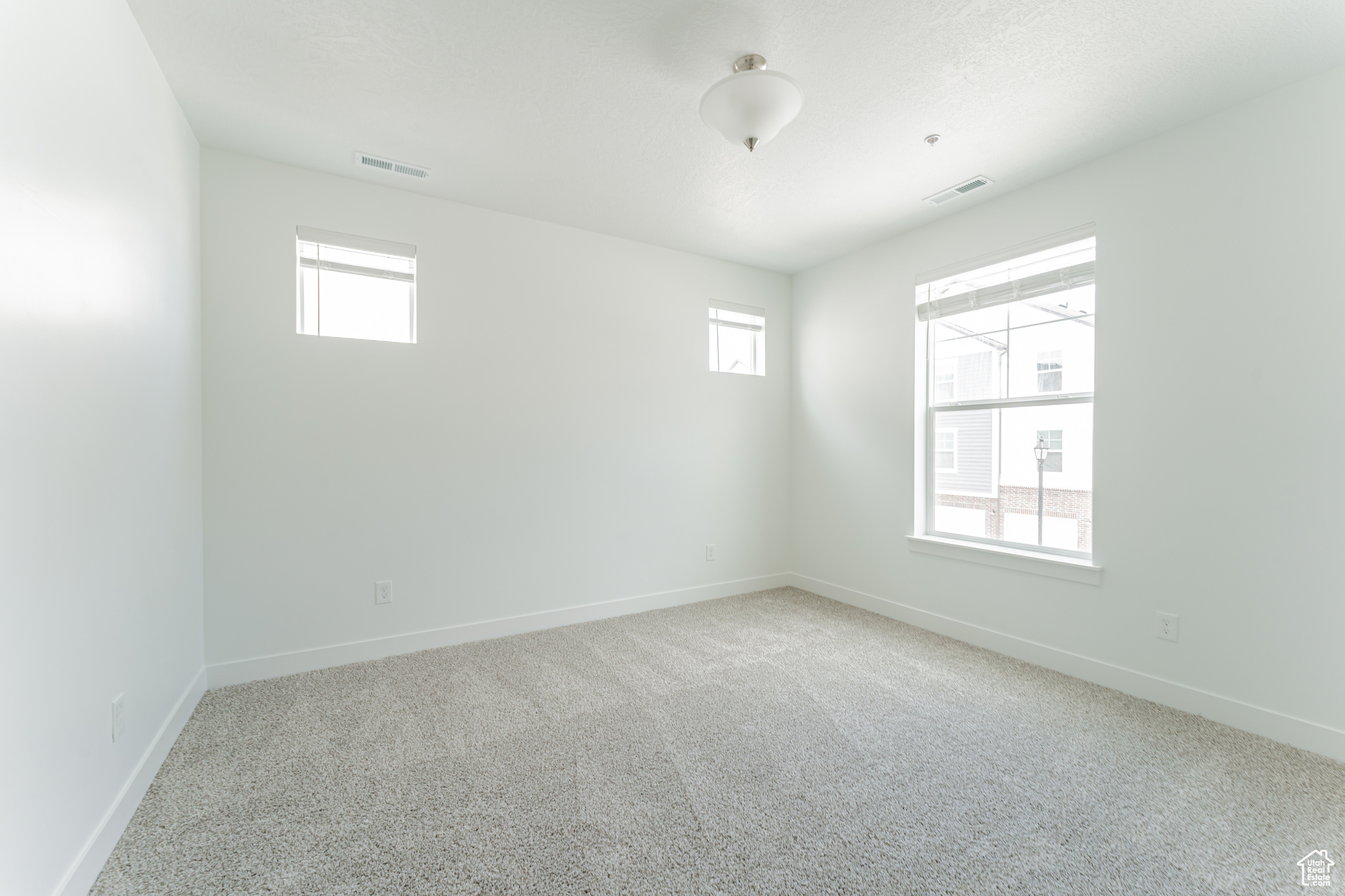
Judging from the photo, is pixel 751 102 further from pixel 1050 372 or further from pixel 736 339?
pixel 736 339

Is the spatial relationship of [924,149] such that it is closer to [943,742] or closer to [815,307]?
[815,307]

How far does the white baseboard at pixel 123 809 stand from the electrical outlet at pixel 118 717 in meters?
0.18

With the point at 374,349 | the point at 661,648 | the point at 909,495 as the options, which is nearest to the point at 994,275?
the point at 909,495

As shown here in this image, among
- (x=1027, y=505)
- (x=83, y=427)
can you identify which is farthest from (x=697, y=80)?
(x=1027, y=505)

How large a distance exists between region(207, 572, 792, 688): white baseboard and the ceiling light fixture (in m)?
2.93

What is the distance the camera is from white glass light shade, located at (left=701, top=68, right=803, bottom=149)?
196cm

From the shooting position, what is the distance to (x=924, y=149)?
105 inches

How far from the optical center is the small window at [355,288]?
9.59 feet

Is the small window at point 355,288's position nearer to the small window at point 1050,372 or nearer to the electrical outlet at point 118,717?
the electrical outlet at point 118,717

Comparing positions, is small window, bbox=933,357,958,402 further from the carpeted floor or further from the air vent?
the air vent

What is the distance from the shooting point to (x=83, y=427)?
1.53m

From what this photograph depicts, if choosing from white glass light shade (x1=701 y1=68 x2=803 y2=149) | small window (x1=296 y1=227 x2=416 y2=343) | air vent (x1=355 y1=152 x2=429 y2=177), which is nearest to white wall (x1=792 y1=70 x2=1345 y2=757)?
white glass light shade (x1=701 y1=68 x2=803 y2=149)

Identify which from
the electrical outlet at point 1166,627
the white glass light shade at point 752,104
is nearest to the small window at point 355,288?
the white glass light shade at point 752,104

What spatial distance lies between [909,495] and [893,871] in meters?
2.54
